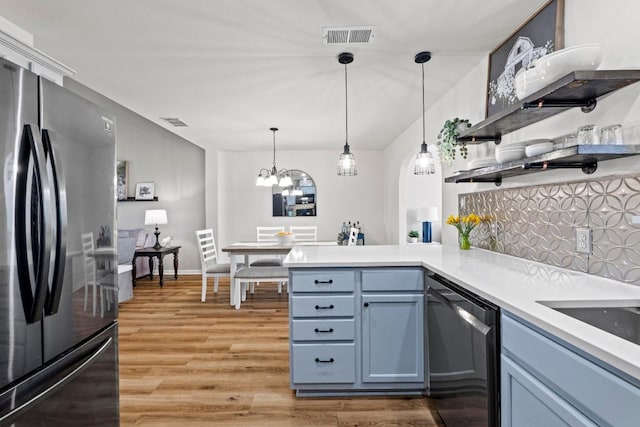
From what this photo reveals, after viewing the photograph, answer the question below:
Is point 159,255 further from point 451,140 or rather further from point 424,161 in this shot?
point 451,140

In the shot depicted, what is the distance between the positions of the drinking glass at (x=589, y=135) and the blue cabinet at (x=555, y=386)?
800 millimetres

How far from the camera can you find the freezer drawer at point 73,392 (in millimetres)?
1055

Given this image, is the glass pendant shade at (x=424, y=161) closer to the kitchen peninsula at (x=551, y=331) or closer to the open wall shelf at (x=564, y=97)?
the open wall shelf at (x=564, y=97)

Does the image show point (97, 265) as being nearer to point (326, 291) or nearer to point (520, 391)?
point (326, 291)

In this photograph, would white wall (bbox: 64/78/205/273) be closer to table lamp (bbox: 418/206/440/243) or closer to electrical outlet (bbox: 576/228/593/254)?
table lamp (bbox: 418/206/440/243)

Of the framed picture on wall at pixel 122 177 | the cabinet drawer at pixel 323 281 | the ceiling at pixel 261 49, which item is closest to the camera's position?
the ceiling at pixel 261 49

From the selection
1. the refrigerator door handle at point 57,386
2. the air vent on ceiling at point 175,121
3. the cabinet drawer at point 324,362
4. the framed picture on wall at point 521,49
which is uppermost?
the air vent on ceiling at point 175,121

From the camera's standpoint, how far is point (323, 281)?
2.10 meters

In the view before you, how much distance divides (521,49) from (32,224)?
2.48 meters

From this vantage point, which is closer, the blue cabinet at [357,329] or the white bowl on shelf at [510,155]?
the white bowl on shelf at [510,155]

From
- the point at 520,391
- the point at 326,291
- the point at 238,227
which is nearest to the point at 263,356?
the point at 326,291

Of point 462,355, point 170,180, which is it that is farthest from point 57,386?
point 170,180

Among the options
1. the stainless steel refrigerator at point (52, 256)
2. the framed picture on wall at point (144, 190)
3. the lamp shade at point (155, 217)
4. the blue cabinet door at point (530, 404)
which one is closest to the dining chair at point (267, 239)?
the lamp shade at point (155, 217)

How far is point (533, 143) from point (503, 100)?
0.64 m
